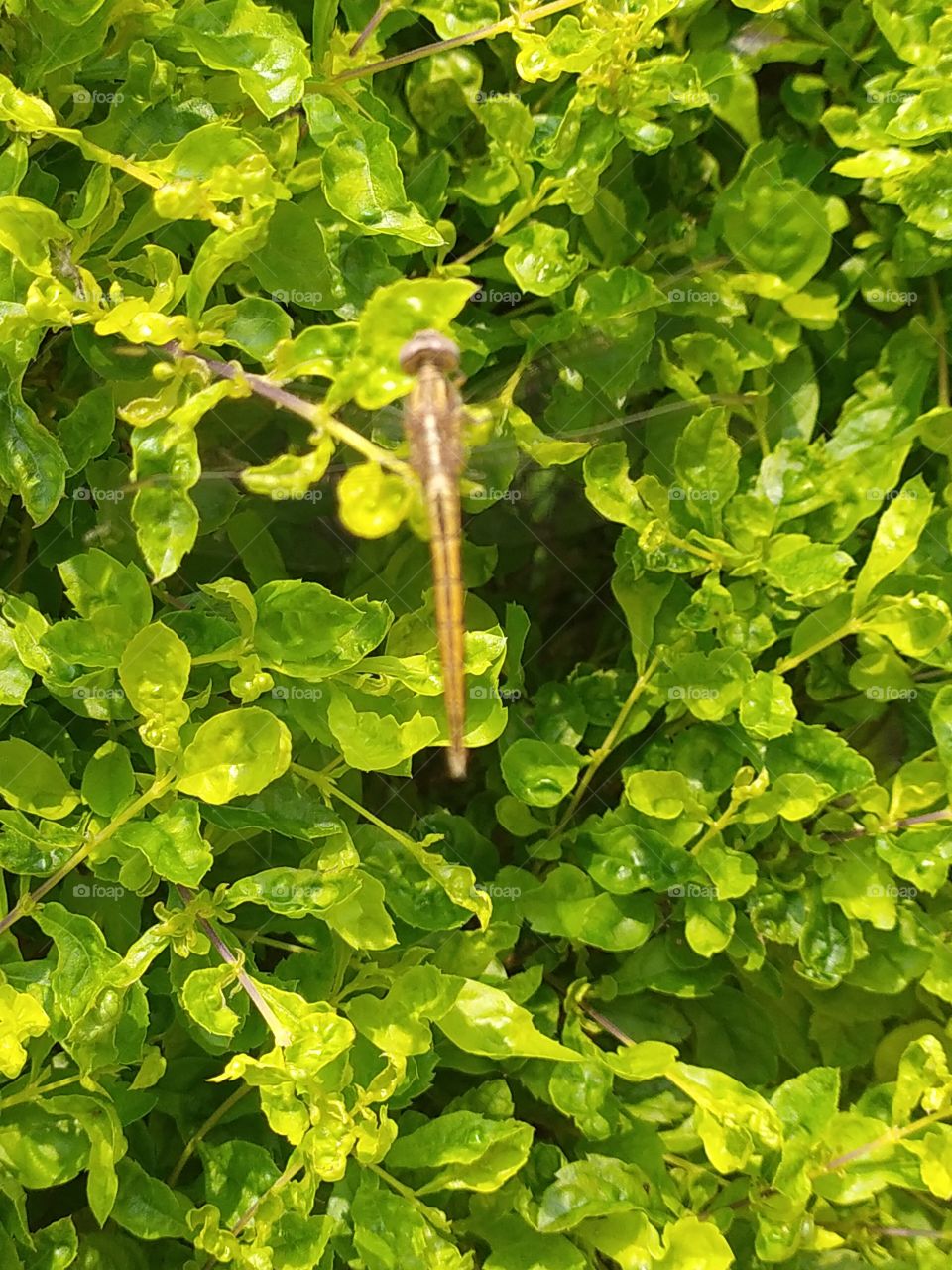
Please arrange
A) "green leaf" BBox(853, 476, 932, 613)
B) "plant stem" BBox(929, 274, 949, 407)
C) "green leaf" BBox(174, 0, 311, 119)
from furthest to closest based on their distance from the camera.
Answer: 1. "plant stem" BBox(929, 274, 949, 407)
2. "green leaf" BBox(853, 476, 932, 613)
3. "green leaf" BBox(174, 0, 311, 119)

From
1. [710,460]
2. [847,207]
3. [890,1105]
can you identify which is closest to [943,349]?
[847,207]

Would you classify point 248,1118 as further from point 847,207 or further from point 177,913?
Result: point 847,207
